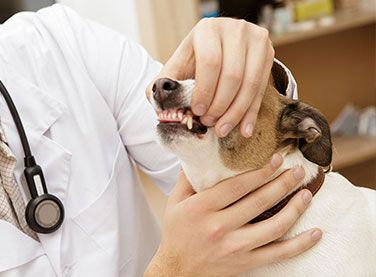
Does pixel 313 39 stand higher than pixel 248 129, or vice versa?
pixel 248 129

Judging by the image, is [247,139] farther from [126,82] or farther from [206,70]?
[126,82]

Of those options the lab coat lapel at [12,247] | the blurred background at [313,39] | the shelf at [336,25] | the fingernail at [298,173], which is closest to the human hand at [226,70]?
the fingernail at [298,173]

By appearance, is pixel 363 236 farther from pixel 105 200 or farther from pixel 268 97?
pixel 105 200

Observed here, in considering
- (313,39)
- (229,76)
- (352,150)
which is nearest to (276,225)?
(229,76)

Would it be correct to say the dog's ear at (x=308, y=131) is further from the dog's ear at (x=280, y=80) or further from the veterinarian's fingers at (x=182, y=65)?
the veterinarian's fingers at (x=182, y=65)

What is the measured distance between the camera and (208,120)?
91cm

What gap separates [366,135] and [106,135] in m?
1.96

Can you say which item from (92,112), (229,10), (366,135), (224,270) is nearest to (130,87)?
(92,112)

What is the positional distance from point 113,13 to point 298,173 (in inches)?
65.5

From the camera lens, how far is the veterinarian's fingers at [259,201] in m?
0.95

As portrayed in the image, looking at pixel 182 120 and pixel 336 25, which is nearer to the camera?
pixel 182 120

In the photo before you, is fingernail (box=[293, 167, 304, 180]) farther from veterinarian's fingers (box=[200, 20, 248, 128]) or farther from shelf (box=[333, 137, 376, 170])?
shelf (box=[333, 137, 376, 170])

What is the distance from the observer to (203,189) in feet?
3.36

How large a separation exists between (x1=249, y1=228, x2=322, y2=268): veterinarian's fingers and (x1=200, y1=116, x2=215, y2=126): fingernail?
22 cm
